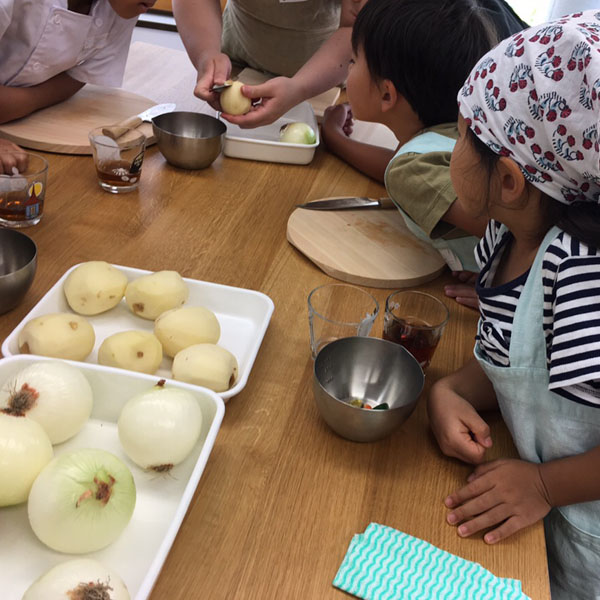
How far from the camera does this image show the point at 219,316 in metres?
0.95

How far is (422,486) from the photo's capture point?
0.72 meters

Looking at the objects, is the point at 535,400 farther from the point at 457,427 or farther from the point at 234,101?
the point at 234,101

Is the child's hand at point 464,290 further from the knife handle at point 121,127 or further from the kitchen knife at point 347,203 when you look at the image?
the knife handle at point 121,127

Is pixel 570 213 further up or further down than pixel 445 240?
further up

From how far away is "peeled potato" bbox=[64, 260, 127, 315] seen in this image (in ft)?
2.86

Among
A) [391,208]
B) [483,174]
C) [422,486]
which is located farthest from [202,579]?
[391,208]

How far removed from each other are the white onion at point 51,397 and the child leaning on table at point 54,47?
94 centimetres

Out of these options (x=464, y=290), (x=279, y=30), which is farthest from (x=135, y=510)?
(x=279, y=30)

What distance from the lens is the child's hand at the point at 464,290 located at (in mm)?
1069

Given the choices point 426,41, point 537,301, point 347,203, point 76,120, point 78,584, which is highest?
point 426,41

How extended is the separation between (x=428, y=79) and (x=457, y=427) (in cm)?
71

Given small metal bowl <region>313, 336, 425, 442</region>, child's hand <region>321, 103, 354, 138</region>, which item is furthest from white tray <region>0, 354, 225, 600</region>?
child's hand <region>321, 103, 354, 138</region>

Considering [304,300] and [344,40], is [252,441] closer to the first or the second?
[304,300]

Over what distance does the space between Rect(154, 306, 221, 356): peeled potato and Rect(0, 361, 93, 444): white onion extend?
15 cm
